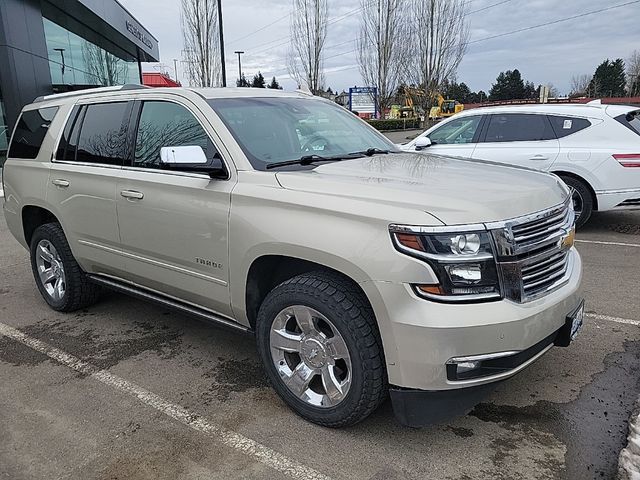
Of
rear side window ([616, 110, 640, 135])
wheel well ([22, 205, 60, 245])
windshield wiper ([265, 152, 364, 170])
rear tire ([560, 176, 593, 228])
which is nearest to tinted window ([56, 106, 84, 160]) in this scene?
wheel well ([22, 205, 60, 245])

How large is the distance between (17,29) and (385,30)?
17.8m

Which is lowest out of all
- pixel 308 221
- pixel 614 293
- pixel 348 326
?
pixel 614 293

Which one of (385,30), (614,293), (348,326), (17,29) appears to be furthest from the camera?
(385,30)

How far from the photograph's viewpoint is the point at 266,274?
323 centimetres

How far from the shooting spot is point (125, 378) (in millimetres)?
3658

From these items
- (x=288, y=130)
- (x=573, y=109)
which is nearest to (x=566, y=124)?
(x=573, y=109)

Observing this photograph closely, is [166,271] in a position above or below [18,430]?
above

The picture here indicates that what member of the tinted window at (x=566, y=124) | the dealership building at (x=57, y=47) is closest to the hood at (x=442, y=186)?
the tinted window at (x=566, y=124)

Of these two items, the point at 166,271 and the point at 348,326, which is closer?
the point at 348,326

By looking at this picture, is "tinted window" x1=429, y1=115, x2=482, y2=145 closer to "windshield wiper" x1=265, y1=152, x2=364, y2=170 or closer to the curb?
"windshield wiper" x1=265, y1=152, x2=364, y2=170

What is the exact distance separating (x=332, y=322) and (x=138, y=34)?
32.0 metres

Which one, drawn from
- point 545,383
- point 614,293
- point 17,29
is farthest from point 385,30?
point 545,383

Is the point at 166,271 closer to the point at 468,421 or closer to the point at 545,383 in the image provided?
the point at 468,421

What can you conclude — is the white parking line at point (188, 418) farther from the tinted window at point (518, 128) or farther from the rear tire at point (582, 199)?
the tinted window at point (518, 128)
